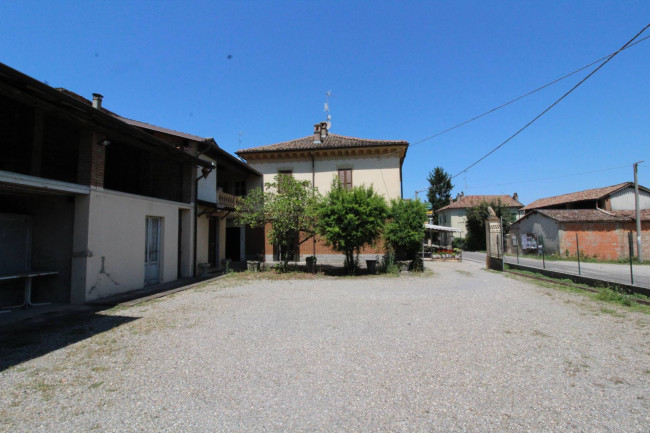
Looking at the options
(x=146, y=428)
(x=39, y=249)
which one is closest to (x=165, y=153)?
(x=39, y=249)

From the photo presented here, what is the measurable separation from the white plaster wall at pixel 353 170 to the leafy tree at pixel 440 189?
1488 inches

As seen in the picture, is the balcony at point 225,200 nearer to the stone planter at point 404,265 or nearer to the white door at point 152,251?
the white door at point 152,251

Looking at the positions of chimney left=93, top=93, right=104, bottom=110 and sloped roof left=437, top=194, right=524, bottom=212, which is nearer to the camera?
chimney left=93, top=93, right=104, bottom=110

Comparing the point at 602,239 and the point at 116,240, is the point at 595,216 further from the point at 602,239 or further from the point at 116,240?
the point at 116,240

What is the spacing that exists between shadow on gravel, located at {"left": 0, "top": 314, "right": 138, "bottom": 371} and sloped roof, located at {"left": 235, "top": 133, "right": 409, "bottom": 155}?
48.5ft

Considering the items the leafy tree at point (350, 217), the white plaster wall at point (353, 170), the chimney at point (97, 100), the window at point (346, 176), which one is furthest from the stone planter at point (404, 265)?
the chimney at point (97, 100)

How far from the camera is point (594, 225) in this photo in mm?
21734

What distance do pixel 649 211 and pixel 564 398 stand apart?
95.8 ft

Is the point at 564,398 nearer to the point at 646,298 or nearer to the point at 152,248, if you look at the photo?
the point at 646,298

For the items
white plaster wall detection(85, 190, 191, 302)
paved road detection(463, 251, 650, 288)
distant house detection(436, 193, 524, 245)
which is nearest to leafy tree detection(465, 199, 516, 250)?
distant house detection(436, 193, 524, 245)

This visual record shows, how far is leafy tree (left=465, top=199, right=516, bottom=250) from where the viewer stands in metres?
34.7

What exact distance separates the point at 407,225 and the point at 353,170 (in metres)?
6.33

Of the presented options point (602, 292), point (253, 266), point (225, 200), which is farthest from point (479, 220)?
point (225, 200)

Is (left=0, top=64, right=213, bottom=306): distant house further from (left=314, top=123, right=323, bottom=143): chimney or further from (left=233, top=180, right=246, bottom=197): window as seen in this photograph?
(left=314, top=123, right=323, bottom=143): chimney
